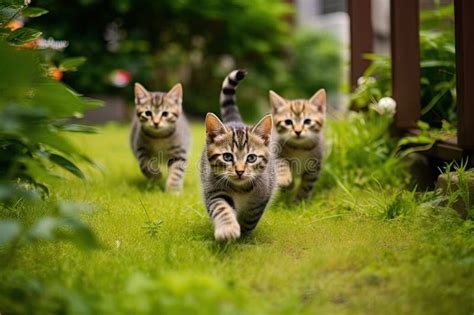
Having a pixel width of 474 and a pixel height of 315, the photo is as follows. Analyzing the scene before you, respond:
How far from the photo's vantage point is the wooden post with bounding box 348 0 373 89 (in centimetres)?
503

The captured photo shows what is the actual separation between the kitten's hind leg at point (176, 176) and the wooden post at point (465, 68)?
6.31ft

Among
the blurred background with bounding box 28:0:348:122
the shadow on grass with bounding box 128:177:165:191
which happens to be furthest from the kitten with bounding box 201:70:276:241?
the blurred background with bounding box 28:0:348:122

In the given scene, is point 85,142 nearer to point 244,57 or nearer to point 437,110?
point 437,110

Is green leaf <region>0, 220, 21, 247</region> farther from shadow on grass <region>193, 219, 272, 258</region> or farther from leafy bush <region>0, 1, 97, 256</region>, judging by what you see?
shadow on grass <region>193, 219, 272, 258</region>

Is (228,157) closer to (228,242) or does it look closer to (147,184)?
(228,242)

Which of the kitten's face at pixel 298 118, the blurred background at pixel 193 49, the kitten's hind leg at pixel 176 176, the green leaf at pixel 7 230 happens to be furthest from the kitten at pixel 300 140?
the blurred background at pixel 193 49

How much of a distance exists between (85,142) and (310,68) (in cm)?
648

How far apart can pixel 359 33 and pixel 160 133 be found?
2.01 metres

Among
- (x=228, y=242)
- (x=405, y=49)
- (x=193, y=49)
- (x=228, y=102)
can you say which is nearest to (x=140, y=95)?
(x=228, y=102)

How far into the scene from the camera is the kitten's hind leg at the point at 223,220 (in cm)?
243

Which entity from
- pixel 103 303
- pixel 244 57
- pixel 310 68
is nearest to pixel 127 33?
pixel 244 57

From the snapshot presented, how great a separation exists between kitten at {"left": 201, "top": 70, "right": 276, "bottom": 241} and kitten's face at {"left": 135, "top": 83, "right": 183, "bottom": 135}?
1.40 m

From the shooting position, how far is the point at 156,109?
13.6 ft

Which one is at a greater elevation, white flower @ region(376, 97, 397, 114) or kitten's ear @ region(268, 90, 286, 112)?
kitten's ear @ region(268, 90, 286, 112)
